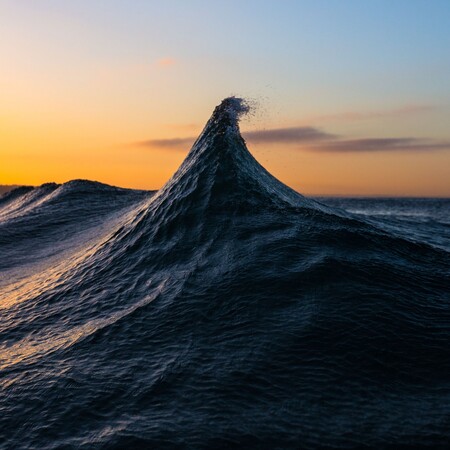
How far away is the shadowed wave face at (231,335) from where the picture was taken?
225 inches

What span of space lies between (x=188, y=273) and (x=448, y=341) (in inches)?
193

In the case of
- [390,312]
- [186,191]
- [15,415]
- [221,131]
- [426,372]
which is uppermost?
[221,131]

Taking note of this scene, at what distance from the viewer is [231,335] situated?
749 cm

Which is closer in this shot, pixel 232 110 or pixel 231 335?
pixel 231 335

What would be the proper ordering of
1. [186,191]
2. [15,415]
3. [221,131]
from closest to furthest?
[15,415], [186,191], [221,131]

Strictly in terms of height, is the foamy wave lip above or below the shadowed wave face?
above

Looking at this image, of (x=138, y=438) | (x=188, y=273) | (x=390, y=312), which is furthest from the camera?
(x=188, y=273)

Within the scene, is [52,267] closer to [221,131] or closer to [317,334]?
[221,131]

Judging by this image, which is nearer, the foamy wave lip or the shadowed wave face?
the shadowed wave face

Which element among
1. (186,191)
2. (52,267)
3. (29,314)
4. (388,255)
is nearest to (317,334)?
(388,255)

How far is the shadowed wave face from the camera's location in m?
5.70

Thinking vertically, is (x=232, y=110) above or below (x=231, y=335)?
above

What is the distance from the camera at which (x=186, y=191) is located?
13961mm

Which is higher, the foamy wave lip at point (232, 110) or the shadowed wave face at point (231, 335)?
the foamy wave lip at point (232, 110)
